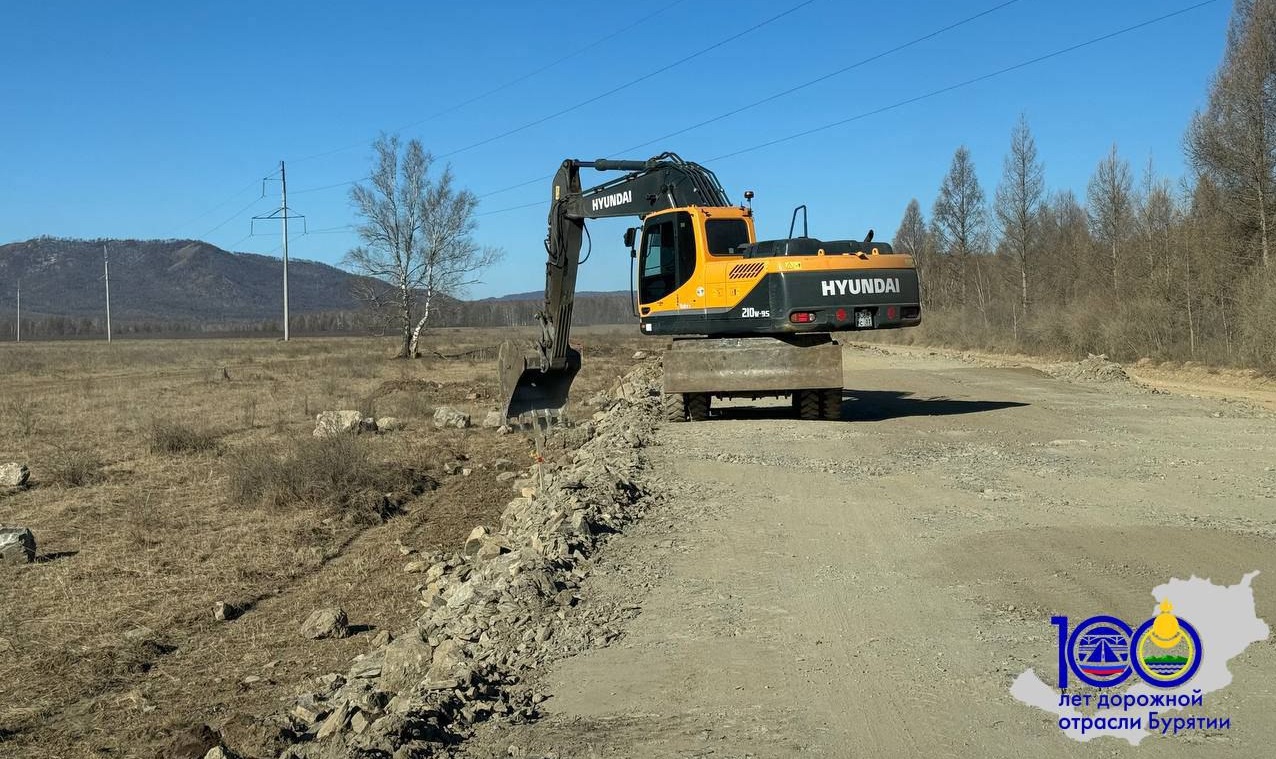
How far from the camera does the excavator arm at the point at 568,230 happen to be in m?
15.8

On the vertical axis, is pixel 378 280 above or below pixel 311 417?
above

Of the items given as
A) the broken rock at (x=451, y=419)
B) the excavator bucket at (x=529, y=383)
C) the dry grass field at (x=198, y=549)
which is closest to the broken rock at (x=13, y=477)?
the dry grass field at (x=198, y=549)

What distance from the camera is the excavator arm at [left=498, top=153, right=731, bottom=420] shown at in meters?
15.8

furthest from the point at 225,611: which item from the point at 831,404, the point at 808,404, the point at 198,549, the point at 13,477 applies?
the point at 831,404

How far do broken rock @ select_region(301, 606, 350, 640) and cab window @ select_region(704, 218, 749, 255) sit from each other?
8.62 meters

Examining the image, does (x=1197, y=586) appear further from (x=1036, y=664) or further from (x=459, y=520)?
(x=459, y=520)

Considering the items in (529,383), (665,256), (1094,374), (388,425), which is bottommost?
(388,425)

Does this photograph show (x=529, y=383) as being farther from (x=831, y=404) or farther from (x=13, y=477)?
(x=13, y=477)

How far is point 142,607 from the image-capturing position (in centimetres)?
876

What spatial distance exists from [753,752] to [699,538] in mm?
3914

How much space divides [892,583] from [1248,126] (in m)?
29.7

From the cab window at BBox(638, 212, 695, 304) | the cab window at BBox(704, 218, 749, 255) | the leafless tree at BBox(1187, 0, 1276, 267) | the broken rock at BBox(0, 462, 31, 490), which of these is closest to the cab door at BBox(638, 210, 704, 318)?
the cab window at BBox(638, 212, 695, 304)

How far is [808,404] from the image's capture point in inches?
620

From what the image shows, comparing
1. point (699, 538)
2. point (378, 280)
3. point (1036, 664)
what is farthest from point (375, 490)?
point (378, 280)
